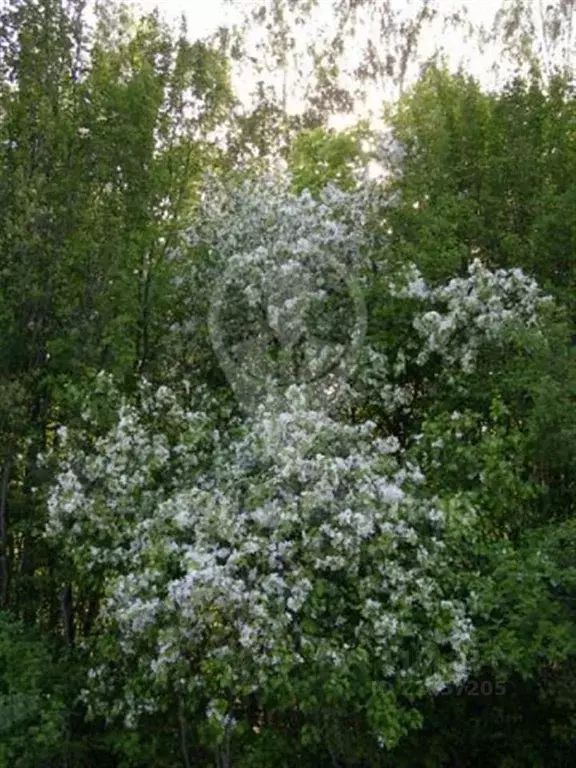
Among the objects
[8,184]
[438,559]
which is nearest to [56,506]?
[438,559]

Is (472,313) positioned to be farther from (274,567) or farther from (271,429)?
(274,567)

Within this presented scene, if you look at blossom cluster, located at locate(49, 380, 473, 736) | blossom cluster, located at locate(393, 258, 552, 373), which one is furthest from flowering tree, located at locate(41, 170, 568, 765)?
blossom cluster, located at locate(393, 258, 552, 373)

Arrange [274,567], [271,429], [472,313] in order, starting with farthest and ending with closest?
[472,313]
[271,429]
[274,567]

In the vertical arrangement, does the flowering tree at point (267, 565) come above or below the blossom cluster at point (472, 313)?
below

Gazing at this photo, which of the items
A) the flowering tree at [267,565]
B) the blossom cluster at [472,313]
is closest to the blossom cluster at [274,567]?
the flowering tree at [267,565]

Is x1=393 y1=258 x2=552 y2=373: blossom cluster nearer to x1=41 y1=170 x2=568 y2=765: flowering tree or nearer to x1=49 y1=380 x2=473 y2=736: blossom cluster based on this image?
x1=41 y1=170 x2=568 y2=765: flowering tree

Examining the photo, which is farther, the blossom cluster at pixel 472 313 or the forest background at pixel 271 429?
the blossom cluster at pixel 472 313

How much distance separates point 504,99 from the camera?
13500 mm

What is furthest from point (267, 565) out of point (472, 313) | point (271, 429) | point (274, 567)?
point (472, 313)

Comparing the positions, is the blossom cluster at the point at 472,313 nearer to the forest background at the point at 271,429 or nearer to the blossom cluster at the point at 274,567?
the forest background at the point at 271,429

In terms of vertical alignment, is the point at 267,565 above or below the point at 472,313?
below

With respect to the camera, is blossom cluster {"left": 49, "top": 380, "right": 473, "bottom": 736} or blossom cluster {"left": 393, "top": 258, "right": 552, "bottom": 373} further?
blossom cluster {"left": 393, "top": 258, "right": 552, "bottom": 373}

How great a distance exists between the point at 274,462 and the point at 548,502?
11.2 feet

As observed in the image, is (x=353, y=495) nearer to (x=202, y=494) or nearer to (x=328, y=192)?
(x=202, y=494)
